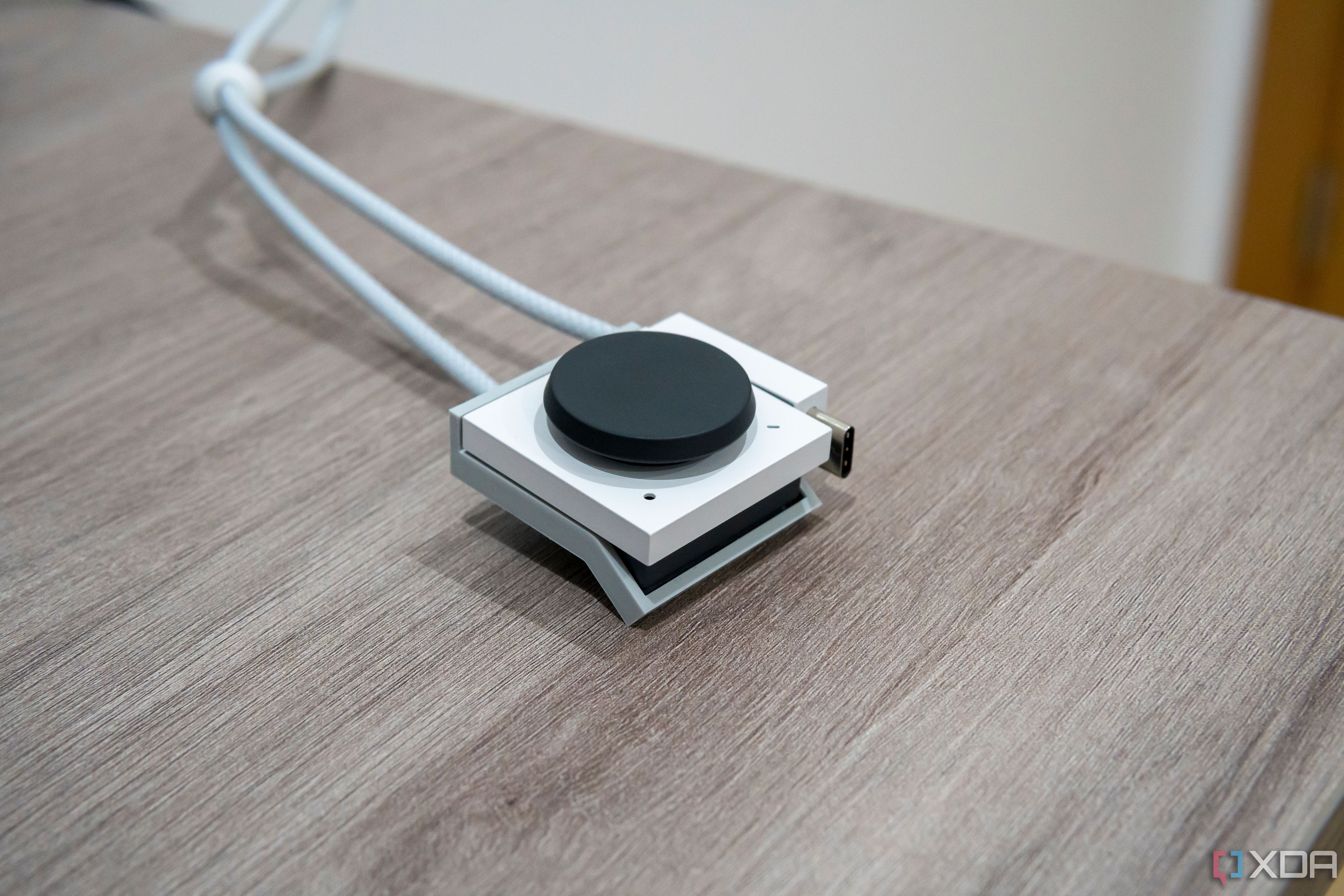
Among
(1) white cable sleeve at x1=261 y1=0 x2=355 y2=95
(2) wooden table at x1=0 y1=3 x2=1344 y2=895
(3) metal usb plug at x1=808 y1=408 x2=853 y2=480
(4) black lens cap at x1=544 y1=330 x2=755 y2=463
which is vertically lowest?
(2) wooden table at x1=0 y1=3 x2=1344 y2=895

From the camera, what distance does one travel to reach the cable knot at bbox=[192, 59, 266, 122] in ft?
1.90

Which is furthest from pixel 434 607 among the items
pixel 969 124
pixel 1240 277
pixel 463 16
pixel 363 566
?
pixel 1240 277

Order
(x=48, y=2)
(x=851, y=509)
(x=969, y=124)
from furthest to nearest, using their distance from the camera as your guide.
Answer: (x=969, y=124), (x=48, y=2), (x=851, y=509)

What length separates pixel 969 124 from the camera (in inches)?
48.9

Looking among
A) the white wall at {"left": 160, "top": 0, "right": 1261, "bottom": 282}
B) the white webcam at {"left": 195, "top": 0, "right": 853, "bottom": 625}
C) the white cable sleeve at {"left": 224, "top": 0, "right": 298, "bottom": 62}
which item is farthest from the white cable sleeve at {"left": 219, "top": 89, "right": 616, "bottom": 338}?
the white wall at {"left": 160, "top": 0, "right": 1261, "bottom": 282}

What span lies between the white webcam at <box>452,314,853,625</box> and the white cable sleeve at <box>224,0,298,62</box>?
1.25 feet

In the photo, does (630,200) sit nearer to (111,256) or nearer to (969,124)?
(111,256)

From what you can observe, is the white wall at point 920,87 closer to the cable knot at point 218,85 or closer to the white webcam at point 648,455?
the cable knot at point 218,85

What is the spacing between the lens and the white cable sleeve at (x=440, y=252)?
41cm

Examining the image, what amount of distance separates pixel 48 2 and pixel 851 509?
81 cm

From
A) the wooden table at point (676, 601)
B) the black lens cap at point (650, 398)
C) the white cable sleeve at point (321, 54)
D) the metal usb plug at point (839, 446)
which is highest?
the white cable sleeve at point (321, 54)

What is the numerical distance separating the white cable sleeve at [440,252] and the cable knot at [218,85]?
0.29 ft

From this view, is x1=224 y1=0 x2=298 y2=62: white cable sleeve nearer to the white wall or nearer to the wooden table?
the wooden table

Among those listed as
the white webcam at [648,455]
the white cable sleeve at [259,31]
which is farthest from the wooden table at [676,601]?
the white cable sleeve at [259,31]
